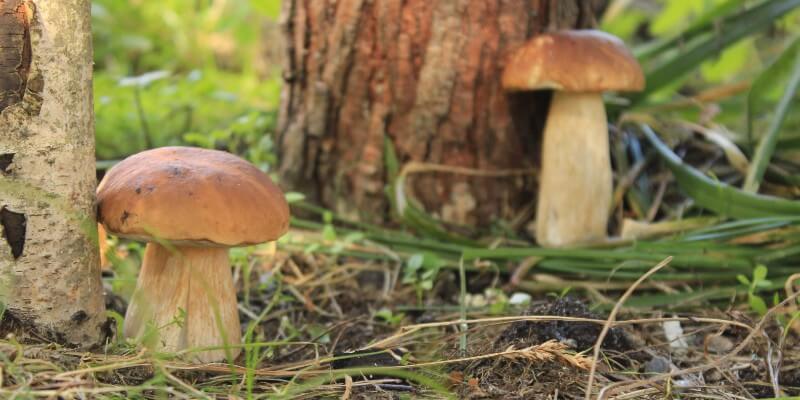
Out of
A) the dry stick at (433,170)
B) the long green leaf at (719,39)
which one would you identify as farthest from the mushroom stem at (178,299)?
the long green leaf at (719,39)

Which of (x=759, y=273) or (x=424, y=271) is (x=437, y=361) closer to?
(x=424, y=271)

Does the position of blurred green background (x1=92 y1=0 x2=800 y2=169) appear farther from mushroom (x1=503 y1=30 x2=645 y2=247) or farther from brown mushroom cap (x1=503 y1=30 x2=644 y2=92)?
brown mushroom cap (x1=503 y1=30 x2=644 y2=92)

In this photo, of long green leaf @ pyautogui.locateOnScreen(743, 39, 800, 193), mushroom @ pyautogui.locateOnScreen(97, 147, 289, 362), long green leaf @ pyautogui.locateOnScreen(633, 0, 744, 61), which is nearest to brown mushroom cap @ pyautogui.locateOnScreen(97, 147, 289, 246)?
mushroom @ pyautogui.locateOnScreen(97, 147, 289, 362)

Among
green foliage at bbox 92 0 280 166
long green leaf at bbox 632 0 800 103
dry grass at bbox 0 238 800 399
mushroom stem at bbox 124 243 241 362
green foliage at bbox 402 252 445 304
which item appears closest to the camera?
dry grass at bbox 0 238 800 399

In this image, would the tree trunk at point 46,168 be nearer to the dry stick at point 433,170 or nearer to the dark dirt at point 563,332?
the dark dirt at point 563,332

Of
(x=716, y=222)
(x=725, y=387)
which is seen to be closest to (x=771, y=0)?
(x=716, y=222)

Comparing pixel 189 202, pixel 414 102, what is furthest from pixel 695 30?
pixel 189 202
